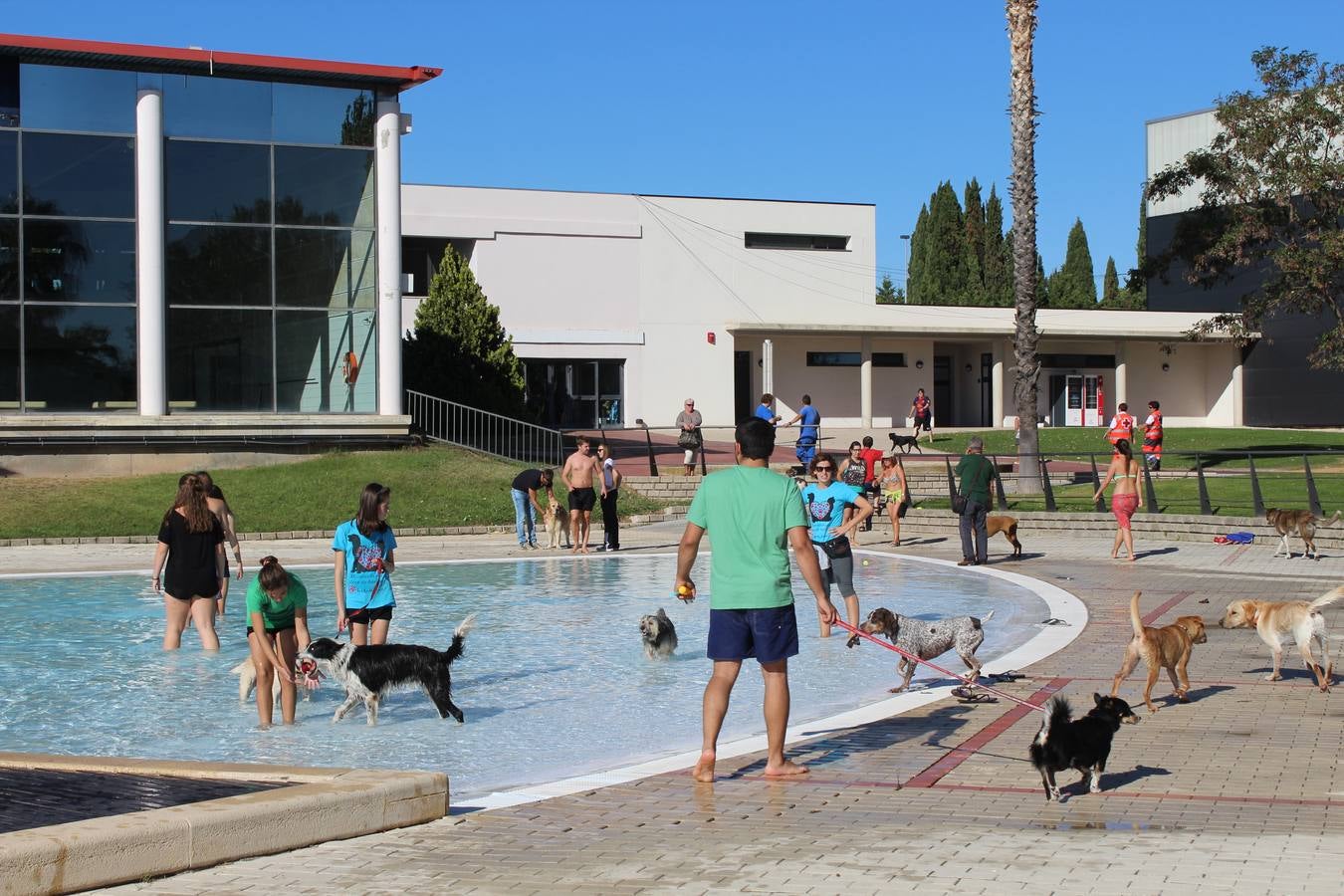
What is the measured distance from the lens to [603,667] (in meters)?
12.9

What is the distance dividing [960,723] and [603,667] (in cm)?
442

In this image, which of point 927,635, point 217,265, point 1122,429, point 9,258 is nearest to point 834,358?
point 217,265

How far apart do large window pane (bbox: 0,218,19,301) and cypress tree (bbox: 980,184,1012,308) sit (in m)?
49.3

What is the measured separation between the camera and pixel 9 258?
28734 mm

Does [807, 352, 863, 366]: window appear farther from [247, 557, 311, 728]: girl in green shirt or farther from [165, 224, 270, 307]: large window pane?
[247, 557, 311, 728]: girl in green shirt

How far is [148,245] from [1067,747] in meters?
26.1

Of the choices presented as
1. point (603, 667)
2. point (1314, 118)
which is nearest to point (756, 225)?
point (1314, 118)

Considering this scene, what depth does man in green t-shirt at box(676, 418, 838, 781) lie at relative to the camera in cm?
756

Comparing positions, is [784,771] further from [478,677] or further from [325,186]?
[325,186]

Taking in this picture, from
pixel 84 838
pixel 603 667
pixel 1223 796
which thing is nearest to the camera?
pixel 84 838

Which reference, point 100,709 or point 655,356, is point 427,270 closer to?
point 655,356

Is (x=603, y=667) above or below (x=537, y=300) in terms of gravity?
below

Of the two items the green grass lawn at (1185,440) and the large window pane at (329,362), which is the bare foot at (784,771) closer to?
the large window pane at (329,362)

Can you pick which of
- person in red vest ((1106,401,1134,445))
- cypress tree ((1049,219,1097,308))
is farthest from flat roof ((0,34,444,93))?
cypress tree ((1049,219,1097,308))
